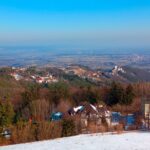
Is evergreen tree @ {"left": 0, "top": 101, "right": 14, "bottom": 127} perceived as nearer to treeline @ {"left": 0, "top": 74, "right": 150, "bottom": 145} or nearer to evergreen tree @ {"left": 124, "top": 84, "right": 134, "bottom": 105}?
treeline @ {"left": 0, "top": 74, "right": 150, "bottom": 145}

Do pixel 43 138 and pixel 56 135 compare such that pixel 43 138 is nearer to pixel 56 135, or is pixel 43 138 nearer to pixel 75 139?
pixel 56 135

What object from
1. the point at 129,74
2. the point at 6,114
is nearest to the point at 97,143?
the point at 6,114

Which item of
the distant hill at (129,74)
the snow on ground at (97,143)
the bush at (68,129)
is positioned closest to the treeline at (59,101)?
the bush at (68,129)

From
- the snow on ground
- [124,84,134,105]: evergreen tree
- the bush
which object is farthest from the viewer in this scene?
[124,84,134,105]: evergreen tree

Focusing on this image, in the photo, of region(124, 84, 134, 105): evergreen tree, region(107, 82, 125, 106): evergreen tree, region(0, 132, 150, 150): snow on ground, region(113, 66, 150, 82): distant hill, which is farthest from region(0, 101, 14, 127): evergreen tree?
region(113, 66, 150, 82): distant hill

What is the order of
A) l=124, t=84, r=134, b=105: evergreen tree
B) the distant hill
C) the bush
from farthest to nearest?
1. the distant hill
2. l=124, t=84, r=134, b=105: evergreen tree
3. the bush

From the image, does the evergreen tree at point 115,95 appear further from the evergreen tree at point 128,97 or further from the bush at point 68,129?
the bush at point 68,129

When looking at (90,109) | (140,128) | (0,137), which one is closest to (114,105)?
(90,109)

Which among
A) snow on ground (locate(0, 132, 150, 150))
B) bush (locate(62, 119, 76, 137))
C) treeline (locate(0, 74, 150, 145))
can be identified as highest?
snow on ground (locate(0, 132, 150, 150))
